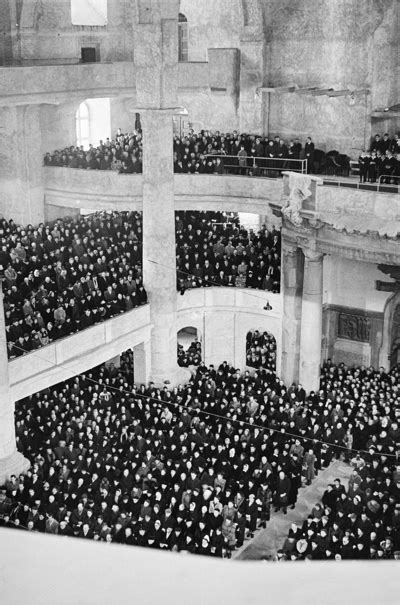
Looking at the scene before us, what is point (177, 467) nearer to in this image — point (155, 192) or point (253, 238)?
point (155, 192)

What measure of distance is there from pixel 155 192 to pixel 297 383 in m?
8.19

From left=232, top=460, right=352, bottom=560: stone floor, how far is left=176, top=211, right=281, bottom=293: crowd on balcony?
785 centimetres

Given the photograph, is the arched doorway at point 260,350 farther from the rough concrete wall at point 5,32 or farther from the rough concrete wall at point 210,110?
the rough concrete wall at point 5,32

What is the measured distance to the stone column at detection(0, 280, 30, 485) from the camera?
19.6 m

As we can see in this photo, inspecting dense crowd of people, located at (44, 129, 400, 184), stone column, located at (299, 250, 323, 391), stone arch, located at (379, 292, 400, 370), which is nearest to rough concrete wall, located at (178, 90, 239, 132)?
dense crowd of people, located at (44, 129, 400, 184)

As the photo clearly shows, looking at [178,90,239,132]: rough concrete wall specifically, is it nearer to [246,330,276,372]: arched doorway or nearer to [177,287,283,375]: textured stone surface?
[177,287,283,375]: textured stone surface

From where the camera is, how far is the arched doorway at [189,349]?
3044 centimetres

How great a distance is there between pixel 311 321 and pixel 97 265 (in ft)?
23.7

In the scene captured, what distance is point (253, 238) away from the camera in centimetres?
3020

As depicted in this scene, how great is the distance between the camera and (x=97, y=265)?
25891 millimetres

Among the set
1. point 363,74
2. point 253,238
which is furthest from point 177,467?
point 363,74

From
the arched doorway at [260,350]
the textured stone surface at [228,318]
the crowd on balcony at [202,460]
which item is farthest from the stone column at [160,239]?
the arched doorway at [260,350]

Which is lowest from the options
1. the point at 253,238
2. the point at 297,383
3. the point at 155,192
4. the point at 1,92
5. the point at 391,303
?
the point at 297,383

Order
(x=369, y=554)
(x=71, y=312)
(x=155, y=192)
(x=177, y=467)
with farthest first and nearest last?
(x=155, y=192) → (x=71, y=312) → (x=177, y=467) → (x=369, y=554)
